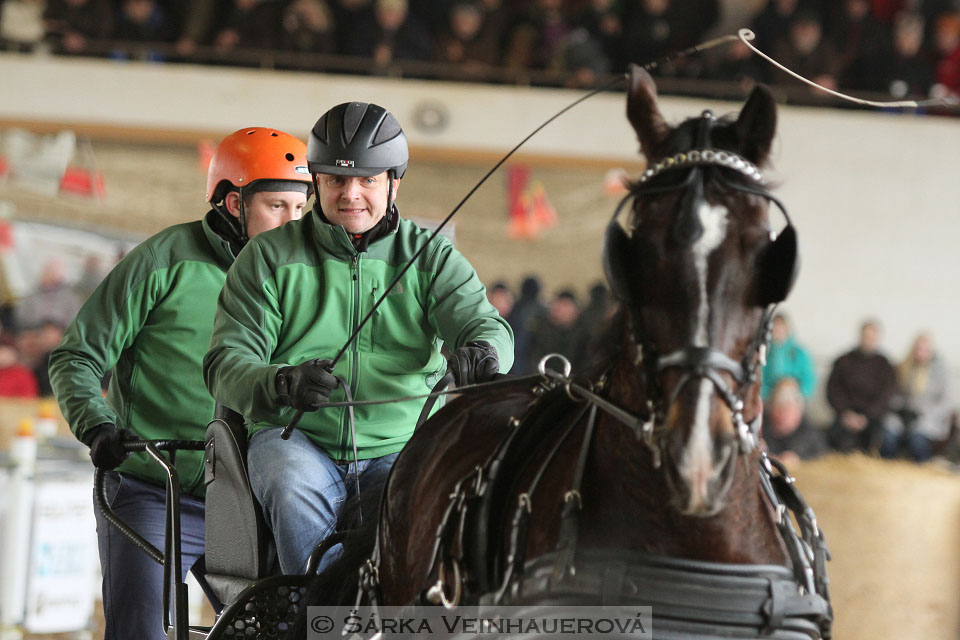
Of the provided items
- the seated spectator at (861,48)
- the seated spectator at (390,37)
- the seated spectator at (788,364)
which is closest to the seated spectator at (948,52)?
the seated spectator at (861,48)

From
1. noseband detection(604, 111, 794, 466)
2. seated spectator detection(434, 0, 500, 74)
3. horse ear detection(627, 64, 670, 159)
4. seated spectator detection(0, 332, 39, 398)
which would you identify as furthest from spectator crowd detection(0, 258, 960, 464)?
noseband detection(604, 111, 794, 466)

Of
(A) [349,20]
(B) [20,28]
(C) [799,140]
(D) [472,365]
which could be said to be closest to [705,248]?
(D) [472,365]

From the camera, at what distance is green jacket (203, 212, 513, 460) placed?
116 inches

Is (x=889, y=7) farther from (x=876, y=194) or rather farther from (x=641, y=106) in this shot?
(x=641, y=106)

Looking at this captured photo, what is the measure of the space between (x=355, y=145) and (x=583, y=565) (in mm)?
1449

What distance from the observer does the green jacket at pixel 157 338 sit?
356 cm

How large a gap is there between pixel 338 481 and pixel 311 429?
0.50 ft

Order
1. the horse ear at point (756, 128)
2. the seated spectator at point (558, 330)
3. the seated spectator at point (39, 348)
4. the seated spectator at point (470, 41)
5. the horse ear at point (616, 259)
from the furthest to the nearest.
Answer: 1. the seated spectator at point (470, 41)
2. the seated spectator at point (558, 330)
3. the seated spectator at point (39, 348)
4. the horse ear at point (756, 128)
5. the horse ear at point (616, 259)

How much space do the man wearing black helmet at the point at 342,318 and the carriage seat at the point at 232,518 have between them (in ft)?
0.12

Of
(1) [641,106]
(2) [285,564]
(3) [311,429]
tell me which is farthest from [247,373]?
(1) [641,106]

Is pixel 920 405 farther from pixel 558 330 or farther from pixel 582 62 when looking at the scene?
pixel 582 62

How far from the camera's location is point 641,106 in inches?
78.5

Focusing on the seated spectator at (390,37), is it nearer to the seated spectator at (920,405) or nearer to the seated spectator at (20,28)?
the seated spectator at (20,28)

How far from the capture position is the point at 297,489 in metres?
2.86
